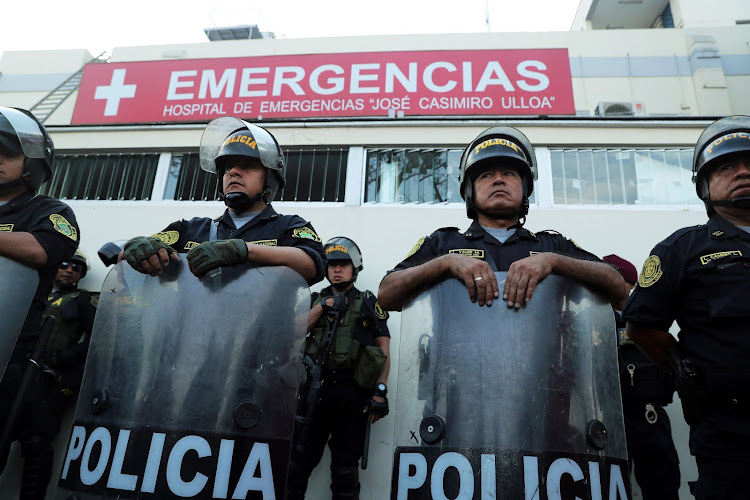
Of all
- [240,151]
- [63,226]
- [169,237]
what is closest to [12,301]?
[63,226]

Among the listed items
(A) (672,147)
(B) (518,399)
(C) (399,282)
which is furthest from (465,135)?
(B) (518,399)

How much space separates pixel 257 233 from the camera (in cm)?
230

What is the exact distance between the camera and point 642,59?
7.21 m

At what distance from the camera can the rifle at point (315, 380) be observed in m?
3.30

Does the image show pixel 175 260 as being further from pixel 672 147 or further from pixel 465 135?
pixel 672 147

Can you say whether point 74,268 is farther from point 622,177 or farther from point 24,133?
point 622,177

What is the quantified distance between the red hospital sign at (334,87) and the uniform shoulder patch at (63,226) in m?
3.65

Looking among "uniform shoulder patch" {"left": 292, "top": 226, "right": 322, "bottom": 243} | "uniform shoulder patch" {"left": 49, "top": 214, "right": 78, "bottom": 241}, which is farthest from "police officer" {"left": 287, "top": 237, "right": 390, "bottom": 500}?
"uniform shoulder patch" {"left": 49, "top": 214, "right": 78, "bottom": 241}

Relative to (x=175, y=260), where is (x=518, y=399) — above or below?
below

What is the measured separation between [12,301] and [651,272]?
8.37 feet

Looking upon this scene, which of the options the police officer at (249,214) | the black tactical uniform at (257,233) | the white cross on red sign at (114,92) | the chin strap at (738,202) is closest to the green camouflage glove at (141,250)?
the police officer at (249,214)

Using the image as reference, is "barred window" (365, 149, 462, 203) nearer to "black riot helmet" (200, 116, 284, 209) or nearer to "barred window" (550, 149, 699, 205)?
"barred window" (550, 149, 699, 205)

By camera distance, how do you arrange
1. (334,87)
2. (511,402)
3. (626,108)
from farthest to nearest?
(626,108)
(334,87)
(511,402)

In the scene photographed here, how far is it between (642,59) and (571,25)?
30.0ft
